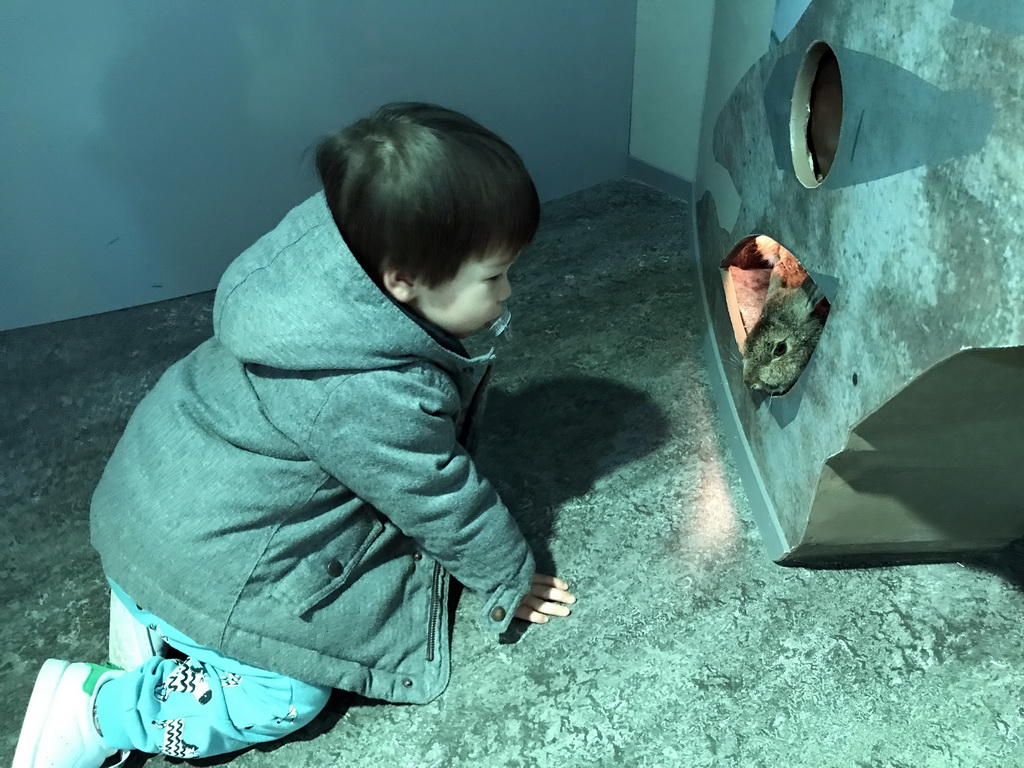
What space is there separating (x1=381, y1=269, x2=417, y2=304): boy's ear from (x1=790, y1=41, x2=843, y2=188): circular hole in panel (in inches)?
22.5

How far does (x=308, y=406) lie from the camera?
951mm

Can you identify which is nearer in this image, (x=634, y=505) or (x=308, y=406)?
(x=308, y=406)

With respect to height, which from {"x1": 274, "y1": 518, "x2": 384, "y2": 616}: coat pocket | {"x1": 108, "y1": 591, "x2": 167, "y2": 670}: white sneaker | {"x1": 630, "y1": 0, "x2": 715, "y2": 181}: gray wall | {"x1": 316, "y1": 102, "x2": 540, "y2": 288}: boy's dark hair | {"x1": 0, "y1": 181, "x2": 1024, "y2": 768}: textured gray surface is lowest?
{"x1": 0, "y1": 181, "x2": 1024, "y2": 768}: textured gray surface

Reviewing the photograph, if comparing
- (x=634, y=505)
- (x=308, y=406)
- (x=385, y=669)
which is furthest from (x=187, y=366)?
(x=634, y=505)

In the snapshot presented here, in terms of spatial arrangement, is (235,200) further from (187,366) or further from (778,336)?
(778,336)

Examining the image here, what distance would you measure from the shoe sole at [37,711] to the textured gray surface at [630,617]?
0.11m

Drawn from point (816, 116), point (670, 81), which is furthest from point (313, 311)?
point (670, 81)

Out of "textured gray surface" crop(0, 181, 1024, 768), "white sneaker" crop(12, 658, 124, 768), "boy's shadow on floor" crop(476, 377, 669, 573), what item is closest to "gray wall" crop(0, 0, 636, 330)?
"textured gray surface" crop(0, 181, 1024, 768)

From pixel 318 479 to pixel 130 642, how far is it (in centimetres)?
38

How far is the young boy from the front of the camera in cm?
91

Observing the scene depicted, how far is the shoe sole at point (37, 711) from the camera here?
103cm

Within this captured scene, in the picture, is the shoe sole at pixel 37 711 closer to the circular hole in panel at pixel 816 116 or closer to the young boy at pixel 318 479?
the young boy at pixel 318 479

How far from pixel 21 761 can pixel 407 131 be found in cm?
90

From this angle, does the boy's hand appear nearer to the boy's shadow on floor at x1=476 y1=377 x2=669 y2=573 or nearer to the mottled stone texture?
the boy's shadow on floor at x1=476 y1=377 x2=669 y2=573
